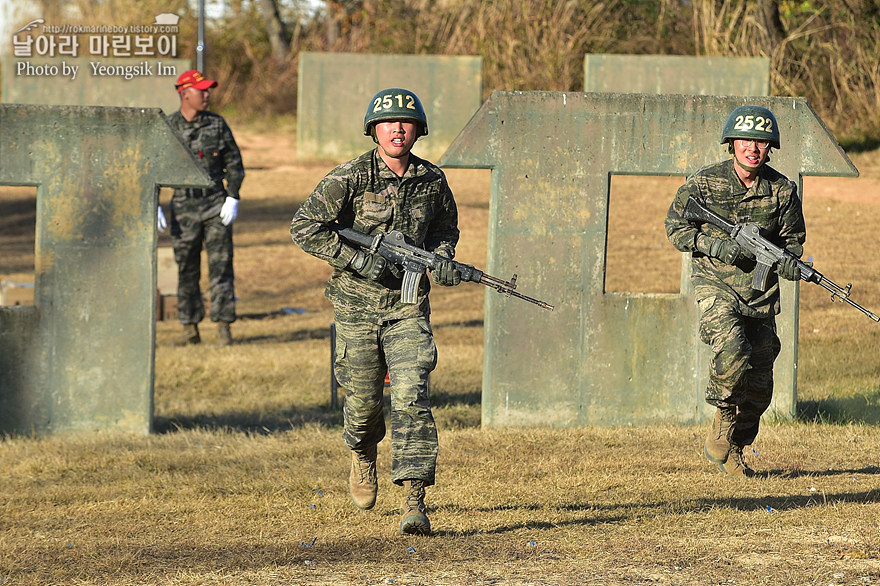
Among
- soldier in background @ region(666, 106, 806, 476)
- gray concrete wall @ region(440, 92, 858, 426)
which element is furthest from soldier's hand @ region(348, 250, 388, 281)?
gray concrete wall @ region(440, 92, 858, 426)

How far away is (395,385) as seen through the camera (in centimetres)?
554

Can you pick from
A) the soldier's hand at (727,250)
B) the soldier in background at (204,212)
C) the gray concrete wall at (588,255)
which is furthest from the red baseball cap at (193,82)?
the soldier's hand at (727,250)

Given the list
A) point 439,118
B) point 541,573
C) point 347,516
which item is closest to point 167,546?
point 347,516

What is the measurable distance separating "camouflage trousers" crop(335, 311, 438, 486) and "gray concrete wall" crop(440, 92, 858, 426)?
8.35 ft

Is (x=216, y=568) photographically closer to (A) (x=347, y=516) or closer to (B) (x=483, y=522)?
(A) (x=347, y=516)

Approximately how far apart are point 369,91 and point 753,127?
60.2 ft

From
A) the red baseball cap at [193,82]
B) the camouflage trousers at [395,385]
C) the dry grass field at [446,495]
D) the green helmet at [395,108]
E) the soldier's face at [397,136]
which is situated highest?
the red baseball cap at [193,82]

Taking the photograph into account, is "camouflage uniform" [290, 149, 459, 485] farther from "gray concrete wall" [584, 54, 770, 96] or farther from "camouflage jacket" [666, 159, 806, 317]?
"gray concrete wall" [584, 54, 770, 96]

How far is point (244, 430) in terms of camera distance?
8625mm

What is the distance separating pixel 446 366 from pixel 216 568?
5562mm

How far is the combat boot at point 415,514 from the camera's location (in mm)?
5484

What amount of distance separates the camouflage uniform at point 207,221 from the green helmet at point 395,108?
18.4 ft

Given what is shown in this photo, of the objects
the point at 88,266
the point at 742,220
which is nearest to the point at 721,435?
the point at 742,220

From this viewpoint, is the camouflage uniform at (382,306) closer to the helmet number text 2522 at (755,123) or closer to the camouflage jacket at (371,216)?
the camouflage jacket at (371,216)
